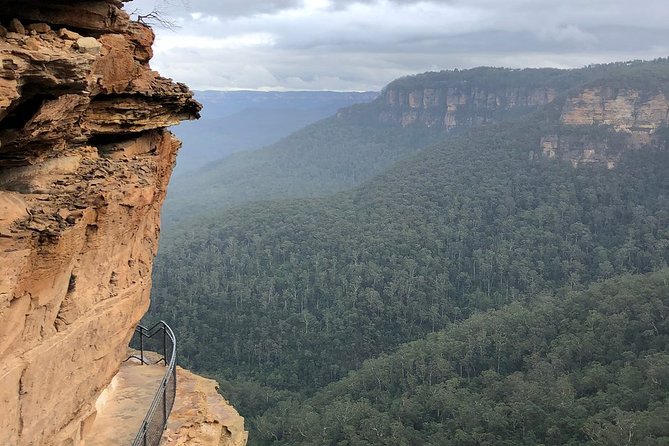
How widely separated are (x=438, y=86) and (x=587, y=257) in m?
105

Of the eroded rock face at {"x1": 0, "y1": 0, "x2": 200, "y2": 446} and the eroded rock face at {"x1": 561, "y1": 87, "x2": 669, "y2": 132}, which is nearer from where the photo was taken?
the eroded rock face at {"x1": 0, "y1": 0, "x2": 200, "y2": 446}

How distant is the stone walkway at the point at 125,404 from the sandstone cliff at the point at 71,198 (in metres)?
0.64

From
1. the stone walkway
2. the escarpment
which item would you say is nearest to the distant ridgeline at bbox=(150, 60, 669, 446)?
the escarpment

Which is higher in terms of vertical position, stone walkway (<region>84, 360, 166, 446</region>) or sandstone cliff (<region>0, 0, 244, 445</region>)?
sandstone cliff (<region>0, 0, 244, 445</region>)

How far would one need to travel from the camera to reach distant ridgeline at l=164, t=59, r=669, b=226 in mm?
101875

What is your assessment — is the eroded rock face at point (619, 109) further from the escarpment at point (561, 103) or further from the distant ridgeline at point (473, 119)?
the distant ridgeline at point (473, 119)

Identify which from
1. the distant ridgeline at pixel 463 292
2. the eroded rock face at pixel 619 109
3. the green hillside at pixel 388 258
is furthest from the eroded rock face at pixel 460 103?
the green hillside at pixel 388 258

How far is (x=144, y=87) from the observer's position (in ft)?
31.4

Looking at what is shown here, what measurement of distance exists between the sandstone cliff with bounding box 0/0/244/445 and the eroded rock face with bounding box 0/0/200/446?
19 millimetres

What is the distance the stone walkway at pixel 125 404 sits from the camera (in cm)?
1036

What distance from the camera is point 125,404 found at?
11711 millimetres

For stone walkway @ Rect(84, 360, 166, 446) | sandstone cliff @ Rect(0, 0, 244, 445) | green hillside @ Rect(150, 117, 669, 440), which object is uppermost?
sandstone cliff @ Rect(0, 0, 244, 445)

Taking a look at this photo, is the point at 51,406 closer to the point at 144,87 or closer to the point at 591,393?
the point at 144,87

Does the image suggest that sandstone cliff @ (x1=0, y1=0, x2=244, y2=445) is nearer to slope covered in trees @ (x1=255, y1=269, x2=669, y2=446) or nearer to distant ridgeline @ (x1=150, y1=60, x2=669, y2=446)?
distant ridgeline @ (x1=150, y1=60, x2=669, y2=446)
